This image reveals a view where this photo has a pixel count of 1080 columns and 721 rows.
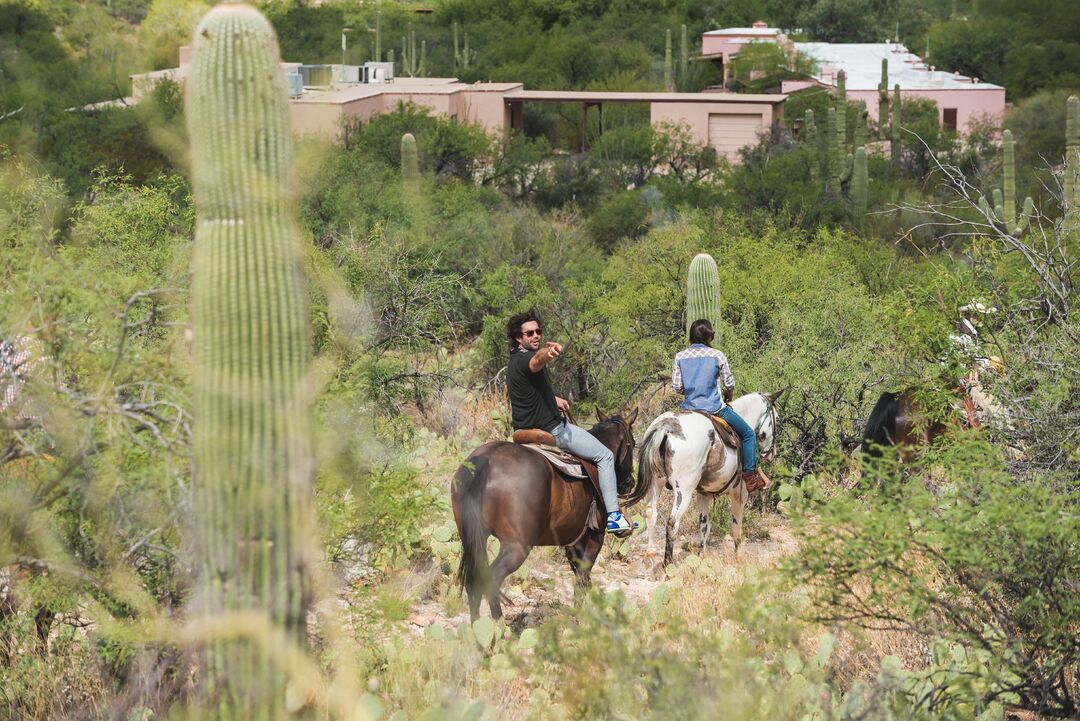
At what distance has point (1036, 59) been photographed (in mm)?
53656

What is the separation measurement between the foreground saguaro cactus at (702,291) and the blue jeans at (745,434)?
244 cm

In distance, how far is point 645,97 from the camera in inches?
1736

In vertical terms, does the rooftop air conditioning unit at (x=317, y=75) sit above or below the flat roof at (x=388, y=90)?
above

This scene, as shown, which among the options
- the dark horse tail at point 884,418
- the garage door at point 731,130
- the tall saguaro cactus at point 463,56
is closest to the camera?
the dark horse tail at point 884,418

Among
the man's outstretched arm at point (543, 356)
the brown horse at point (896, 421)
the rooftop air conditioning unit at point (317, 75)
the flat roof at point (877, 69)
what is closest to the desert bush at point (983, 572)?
the man's outstretched arm at point (543, 356)

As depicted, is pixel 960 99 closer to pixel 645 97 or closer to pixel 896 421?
pixel 645 97

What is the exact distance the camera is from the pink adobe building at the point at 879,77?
52.3 metres

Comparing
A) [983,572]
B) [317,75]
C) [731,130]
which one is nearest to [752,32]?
[731,130]

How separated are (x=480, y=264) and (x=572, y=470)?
10927 mm

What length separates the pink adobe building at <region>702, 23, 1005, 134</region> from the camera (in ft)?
172

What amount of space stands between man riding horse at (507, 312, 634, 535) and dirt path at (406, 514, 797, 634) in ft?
1.89

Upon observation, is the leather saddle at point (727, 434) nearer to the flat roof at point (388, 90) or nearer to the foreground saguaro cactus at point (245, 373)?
the foreground saguaro cactus at point (245, 373)

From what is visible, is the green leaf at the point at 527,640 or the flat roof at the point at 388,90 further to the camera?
the flat roof at the point at 388,90

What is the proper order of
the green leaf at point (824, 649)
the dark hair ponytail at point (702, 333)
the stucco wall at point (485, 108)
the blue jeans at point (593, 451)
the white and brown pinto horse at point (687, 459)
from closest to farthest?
the green leaf at point (824, 649) < the blue jeans at point (593, 451) < the dark hair ponytail at point (702, 333) < the white and brown pinto horse at point (687, 459) < the stucco wall at point (485, 108)
